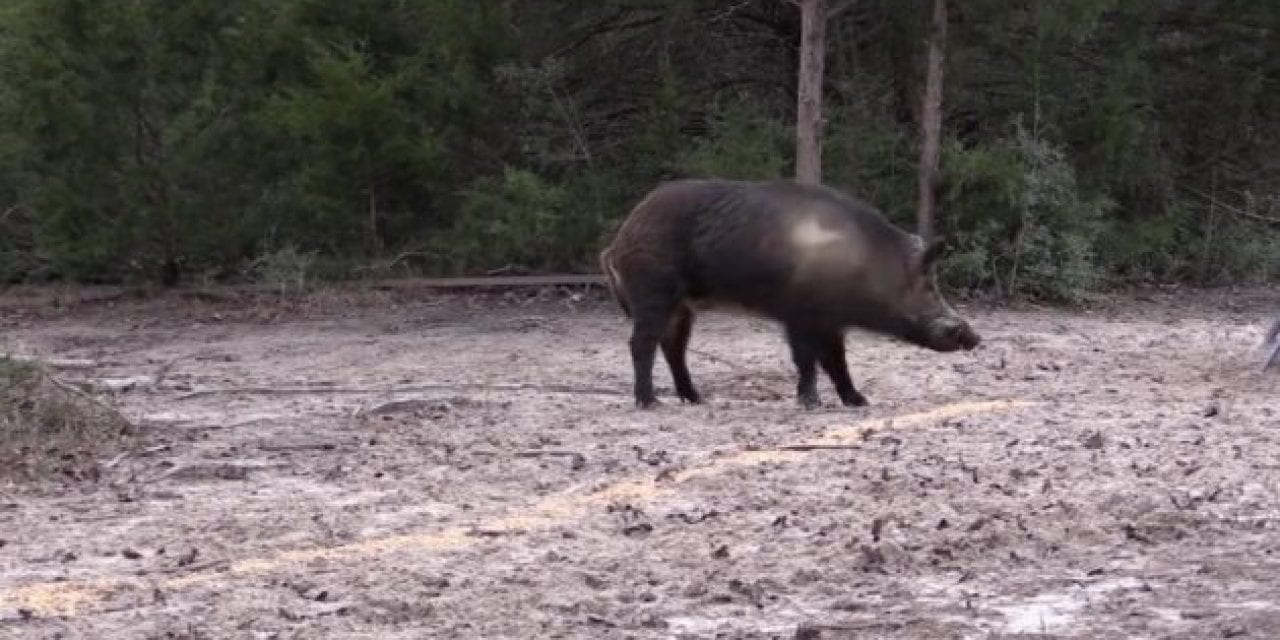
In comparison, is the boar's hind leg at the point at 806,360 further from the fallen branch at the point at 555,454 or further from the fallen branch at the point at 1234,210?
the fallen branch at the point at 1234,210

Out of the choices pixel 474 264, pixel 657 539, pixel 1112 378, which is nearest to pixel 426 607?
pixel 657 539

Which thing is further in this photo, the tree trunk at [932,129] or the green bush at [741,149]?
the tree trunk at [932,129]

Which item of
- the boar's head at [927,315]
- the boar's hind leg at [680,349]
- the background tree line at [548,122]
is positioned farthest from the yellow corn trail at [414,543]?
the background tree line at [548,122]

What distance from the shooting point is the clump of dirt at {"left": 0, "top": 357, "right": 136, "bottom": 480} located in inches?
358

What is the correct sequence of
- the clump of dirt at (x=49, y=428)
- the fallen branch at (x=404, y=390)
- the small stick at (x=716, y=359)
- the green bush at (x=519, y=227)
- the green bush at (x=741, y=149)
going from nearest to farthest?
1. the clump of dirt at (x=49, y=428)
2. the fallen branch at (x=404, y=390)
3. the small stick at (x=716, y=359)
4. the green bush at (x=741, y=149)
5. the green bush at (x=519, y=227)

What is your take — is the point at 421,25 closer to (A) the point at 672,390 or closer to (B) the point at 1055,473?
(A) the point at 672,390

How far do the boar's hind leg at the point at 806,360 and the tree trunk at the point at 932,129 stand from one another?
22.3ft

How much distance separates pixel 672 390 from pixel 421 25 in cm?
769

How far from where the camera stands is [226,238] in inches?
773

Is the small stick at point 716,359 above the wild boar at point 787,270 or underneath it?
underneath

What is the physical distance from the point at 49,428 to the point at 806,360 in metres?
4.48

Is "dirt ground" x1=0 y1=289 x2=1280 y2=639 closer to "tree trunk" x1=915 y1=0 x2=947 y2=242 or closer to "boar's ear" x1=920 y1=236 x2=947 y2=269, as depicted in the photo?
"boar's ear" x1=920 y1=236 x2=947 y2=269

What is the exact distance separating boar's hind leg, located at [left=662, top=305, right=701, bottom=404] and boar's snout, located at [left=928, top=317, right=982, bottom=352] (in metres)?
1.56

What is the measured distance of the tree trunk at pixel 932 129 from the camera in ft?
58.8
